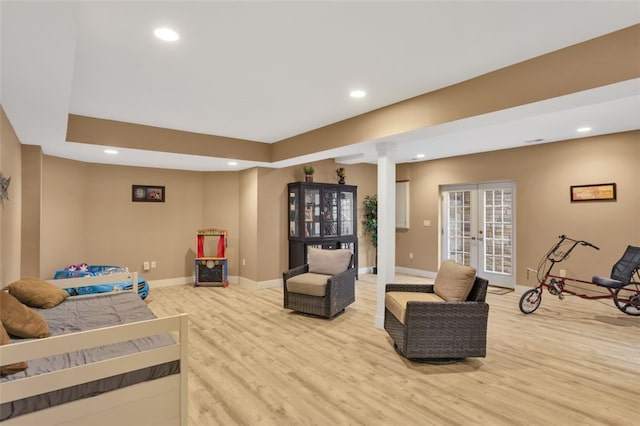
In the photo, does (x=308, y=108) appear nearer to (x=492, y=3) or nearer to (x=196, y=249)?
(x=492, y=3)

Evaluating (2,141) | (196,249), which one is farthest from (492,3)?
(196,249)

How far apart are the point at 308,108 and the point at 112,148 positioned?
2.60 meters

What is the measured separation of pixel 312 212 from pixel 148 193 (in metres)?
3.06

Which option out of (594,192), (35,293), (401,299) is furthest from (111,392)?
(594,192)

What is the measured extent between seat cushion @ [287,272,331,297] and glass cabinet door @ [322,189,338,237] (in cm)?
193

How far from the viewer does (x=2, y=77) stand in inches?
88.0

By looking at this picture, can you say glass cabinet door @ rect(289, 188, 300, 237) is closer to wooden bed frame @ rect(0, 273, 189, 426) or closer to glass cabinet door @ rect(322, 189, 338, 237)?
glass cabinet door @ rect(322, 189, 338, 237)

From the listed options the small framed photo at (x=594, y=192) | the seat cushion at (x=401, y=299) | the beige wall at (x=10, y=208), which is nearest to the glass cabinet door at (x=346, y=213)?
the seat cushion at (x=401, y=299)

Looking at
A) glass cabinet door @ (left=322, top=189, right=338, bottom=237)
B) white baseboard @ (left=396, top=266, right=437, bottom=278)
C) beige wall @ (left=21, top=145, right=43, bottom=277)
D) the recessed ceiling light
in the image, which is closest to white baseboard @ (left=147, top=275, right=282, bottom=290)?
glass cabinet door @ (left=322, top=189, right=338, bottom=237)

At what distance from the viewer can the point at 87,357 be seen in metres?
1.98

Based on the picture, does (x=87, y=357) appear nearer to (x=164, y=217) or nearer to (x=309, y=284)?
(x=309, y=284)

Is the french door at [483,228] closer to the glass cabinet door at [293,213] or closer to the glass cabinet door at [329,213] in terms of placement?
the glass cabinet door at [329,213]

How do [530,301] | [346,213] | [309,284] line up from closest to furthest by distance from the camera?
[309,284] < [530,301] < [346,213]

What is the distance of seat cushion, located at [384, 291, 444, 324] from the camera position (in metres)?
3.31
